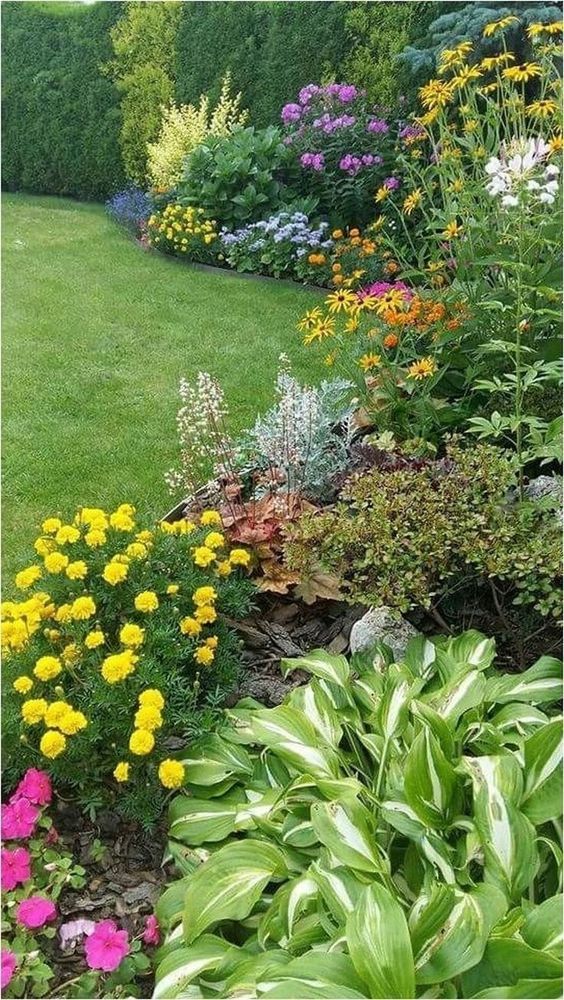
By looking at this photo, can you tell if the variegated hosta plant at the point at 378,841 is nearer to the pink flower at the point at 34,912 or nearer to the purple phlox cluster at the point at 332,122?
the pink flower at the point at 34,912

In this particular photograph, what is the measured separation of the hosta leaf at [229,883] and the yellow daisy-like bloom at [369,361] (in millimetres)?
1718

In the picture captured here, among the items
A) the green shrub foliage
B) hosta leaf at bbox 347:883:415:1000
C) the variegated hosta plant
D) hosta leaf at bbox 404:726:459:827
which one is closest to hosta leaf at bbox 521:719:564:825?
the variegated hosta plant

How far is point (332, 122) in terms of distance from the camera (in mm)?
6242

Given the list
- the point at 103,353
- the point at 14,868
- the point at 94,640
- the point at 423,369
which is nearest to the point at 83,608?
the point at 94,640

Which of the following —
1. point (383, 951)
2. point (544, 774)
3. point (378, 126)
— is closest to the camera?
point (383, 951)

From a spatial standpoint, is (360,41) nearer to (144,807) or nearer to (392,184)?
(392,184)

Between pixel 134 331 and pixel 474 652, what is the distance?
3783 millimetres

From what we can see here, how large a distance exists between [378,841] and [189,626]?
0.68 meters

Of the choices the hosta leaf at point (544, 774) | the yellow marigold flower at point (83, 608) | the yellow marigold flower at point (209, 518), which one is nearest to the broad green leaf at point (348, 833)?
the hosta leaf at point (544, 774)

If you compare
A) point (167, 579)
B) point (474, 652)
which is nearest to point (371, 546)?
point (474, 652)

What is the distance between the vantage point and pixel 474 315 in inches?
114

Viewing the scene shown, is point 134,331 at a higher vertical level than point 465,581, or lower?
higher

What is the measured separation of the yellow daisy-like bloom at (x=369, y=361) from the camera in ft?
9.58

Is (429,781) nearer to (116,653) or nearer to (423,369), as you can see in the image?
(116,653)
